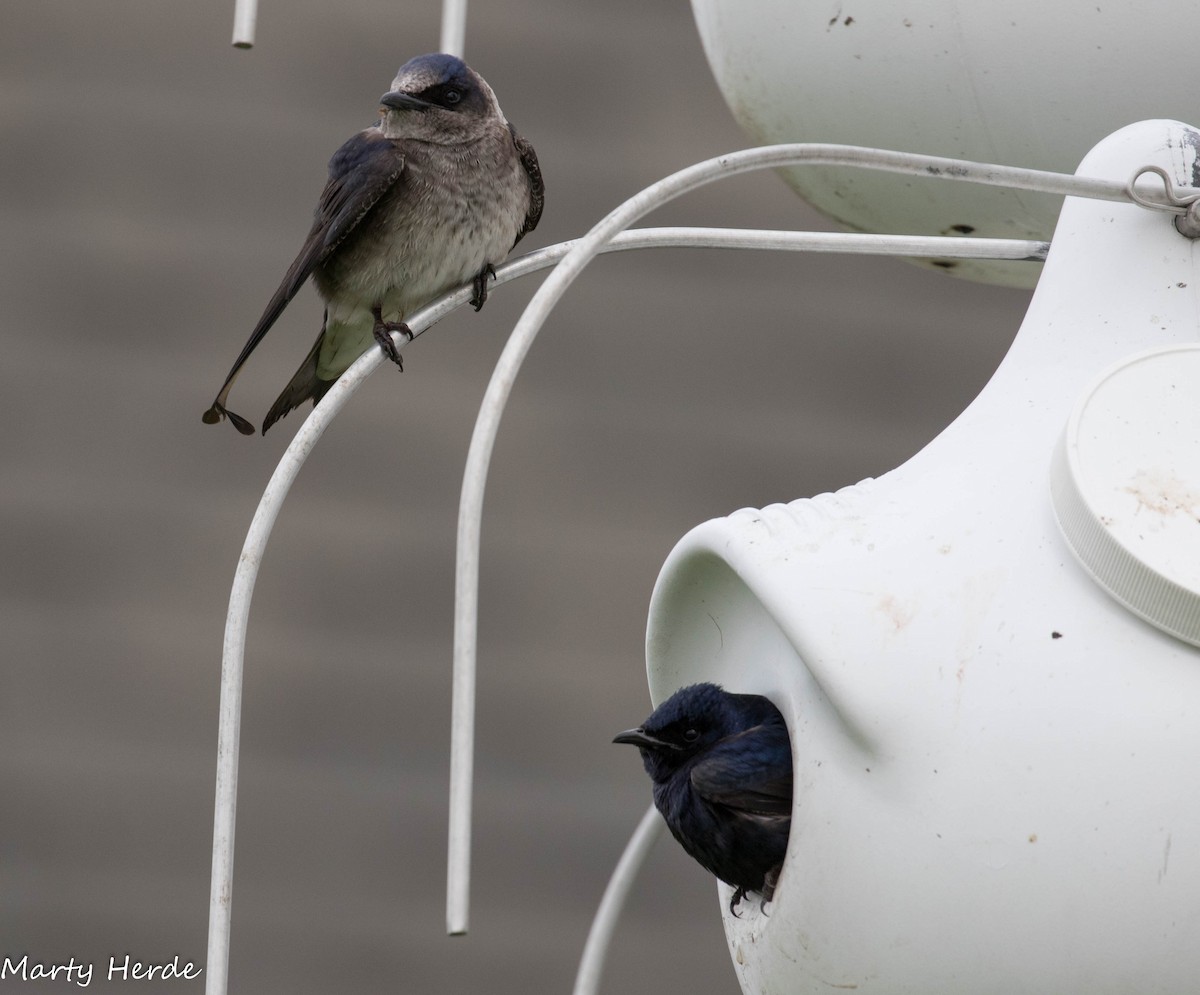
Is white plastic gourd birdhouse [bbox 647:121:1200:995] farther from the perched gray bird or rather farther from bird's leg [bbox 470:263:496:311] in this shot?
the perched gray bird

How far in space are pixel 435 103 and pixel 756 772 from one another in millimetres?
1373

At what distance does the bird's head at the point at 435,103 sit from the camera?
2.72 meters

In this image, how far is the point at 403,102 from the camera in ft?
8.86

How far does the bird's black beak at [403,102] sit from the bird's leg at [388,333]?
0.89 feet

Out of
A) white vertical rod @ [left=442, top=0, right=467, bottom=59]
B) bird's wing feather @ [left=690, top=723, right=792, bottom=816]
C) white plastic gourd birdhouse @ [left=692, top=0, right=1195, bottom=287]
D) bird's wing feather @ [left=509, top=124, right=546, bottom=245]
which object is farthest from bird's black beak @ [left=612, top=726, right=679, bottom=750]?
bird's wing feather @ [left=509, top=124, right=546, bottom=245]

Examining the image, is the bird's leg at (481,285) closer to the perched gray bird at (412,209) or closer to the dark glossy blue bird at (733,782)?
the perched gray bird at (412,209)

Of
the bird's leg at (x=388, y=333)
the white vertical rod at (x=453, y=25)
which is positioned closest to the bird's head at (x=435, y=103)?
the bird's leg at (x=388, y=333)

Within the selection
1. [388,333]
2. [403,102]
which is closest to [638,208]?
[388,333]

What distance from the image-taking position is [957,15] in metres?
1.85

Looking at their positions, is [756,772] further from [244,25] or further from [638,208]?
[244,25]

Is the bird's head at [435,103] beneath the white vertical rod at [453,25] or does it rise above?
beneath

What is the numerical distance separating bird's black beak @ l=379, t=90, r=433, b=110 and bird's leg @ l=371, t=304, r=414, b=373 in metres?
0.27

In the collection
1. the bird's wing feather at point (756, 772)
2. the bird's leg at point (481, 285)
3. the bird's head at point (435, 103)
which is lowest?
the bird's wing feather at point (756, 772)

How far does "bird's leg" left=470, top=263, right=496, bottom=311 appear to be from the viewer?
237cm
